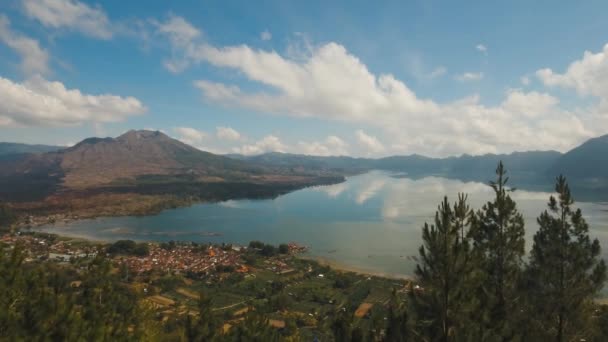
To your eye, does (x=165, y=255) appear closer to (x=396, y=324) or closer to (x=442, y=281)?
(x=396, y=324)

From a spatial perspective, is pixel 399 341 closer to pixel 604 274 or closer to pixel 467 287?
pixel 467 287

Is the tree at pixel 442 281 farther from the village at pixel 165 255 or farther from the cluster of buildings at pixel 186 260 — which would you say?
the cluster of buildings at pixel 186 260

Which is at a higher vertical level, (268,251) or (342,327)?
(342,327)

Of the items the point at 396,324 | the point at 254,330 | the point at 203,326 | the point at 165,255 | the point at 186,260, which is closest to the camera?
the point at 396,324

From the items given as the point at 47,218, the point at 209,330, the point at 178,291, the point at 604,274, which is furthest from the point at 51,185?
the point at 604,274

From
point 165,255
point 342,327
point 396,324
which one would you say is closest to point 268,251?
point 165,255

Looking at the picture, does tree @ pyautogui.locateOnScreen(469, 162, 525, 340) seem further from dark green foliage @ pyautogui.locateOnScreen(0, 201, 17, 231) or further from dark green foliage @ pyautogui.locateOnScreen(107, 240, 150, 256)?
dark green foliage @ pyautogui.locateOnScreen(0, 201, 17, 231)
